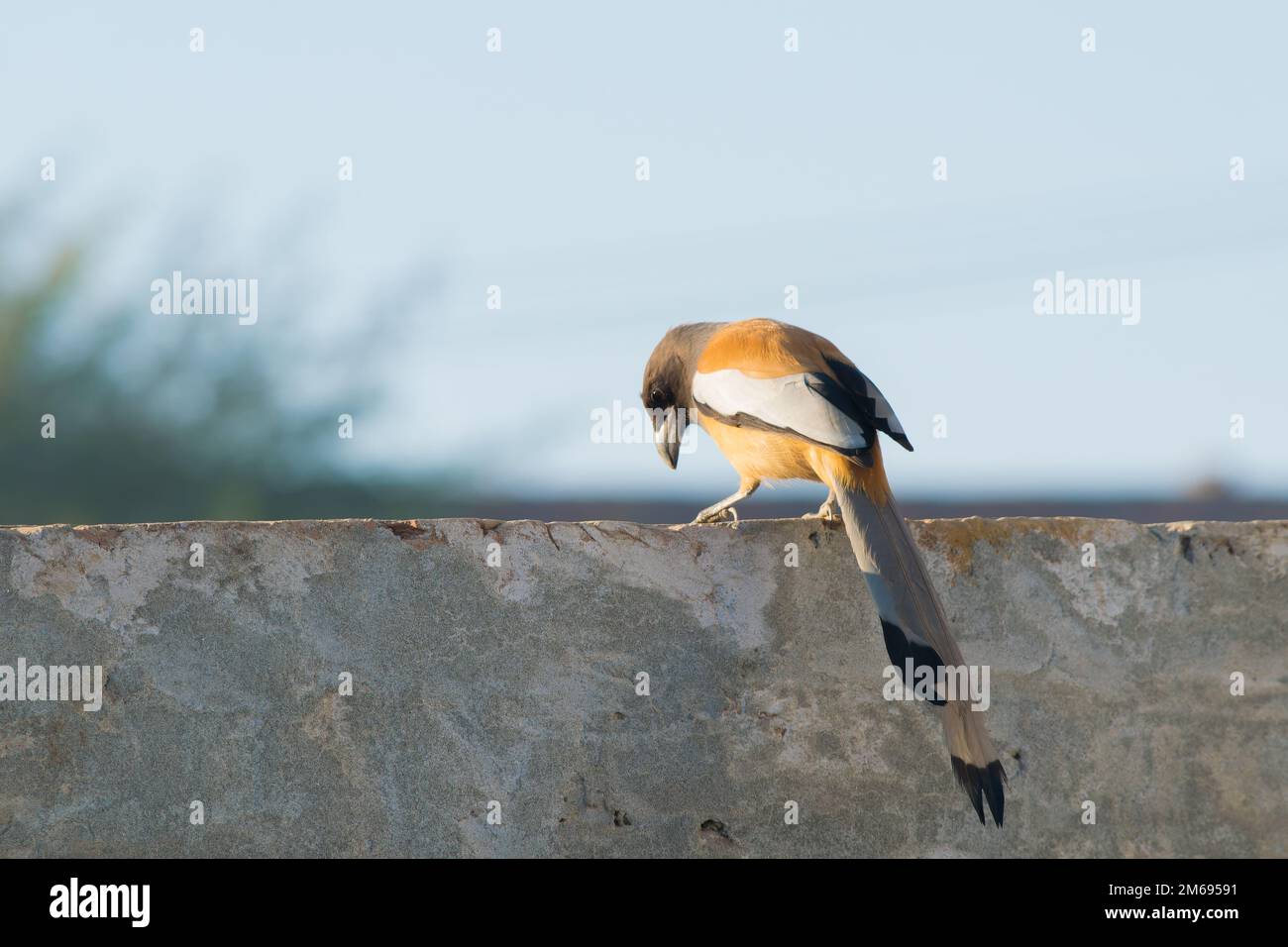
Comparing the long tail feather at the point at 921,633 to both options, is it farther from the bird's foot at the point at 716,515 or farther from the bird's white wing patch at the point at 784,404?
the bird's foot at the point at 716,515

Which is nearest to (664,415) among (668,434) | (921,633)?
(668,434)

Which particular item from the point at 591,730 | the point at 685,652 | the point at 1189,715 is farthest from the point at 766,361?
the point at 1189,715

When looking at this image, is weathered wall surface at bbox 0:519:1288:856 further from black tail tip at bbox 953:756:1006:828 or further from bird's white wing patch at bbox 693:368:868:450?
bird's white wing patch at bbox 693:368:868:450

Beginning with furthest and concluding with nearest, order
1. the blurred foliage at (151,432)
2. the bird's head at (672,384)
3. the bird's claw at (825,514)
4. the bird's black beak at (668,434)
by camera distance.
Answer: the blurred foliage at (151,432), the bird's black beak at (668,434), the bird's head at (672,384), the bird's claw at (825,514)

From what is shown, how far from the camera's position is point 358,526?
11.1ft

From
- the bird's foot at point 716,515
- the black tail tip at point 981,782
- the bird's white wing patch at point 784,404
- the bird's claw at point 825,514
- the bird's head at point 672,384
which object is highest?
the bird's head at point 672,384

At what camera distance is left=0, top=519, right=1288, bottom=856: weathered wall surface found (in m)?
3.33

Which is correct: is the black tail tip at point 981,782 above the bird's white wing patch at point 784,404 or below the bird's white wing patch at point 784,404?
below

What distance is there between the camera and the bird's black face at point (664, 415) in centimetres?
452

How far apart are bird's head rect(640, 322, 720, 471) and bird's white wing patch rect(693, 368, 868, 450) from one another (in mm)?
293

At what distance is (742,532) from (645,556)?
0.26m

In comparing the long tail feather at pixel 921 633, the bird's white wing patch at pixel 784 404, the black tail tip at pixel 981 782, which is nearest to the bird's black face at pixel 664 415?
the bird's white wing patch at pixel 784 404

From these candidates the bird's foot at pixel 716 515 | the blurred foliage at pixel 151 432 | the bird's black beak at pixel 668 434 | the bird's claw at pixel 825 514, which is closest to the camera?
the bird's claw at pixel 825 514

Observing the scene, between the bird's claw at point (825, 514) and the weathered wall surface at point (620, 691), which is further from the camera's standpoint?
the bird's claw at point (825, 514)
